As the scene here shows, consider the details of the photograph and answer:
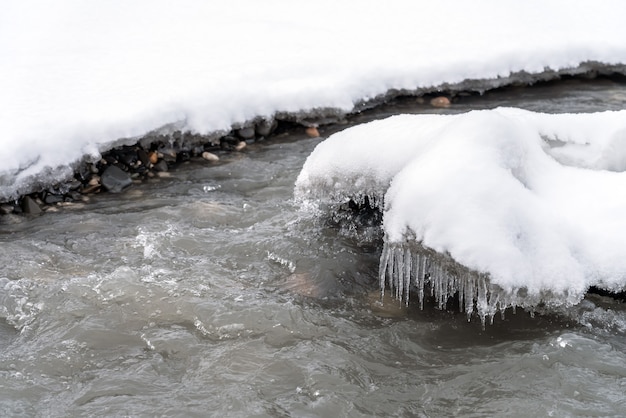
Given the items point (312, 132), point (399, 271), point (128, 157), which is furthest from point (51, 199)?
point (399, 271)

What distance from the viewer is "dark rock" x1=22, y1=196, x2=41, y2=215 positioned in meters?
5.04

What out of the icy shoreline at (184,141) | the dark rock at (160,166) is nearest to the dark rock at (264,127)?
the icy shoreline at (184,141)

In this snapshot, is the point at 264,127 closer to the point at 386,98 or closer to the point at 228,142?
the point at 228,142

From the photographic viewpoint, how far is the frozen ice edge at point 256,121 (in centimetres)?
507

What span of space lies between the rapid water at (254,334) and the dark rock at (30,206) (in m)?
0.13

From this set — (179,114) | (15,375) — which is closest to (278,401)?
(15,375)

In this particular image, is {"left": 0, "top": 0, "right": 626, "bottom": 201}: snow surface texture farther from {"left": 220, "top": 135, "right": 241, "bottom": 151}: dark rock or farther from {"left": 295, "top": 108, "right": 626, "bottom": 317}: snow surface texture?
{"left": 295, "top": 108, "right": 626, "bottom": 317}: snow surface texture

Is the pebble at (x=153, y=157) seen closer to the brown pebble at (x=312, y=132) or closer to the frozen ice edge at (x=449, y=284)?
the brown pebble at (x=312, y=132)

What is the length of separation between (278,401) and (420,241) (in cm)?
97

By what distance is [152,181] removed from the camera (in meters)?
5.57

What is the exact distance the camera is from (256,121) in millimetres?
6168

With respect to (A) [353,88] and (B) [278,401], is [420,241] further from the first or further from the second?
(A) [353,88]

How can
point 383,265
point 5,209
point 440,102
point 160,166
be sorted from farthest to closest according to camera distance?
point 440,102
point 160,166
point 5,209
point 383,265

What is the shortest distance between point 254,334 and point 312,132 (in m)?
3.03
